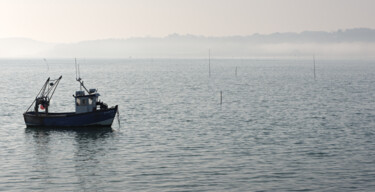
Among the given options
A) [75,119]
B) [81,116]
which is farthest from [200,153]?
[75,119]

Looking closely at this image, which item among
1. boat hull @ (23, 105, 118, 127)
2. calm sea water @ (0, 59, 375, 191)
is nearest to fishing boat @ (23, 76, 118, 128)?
boat hull @ (23, 105, 118, 127)

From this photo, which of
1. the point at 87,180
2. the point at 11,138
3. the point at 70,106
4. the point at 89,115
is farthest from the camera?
the point at 70,106

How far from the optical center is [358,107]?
79.7 metres

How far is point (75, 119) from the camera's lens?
5681cm

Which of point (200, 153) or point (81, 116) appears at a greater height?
point (81, 116)

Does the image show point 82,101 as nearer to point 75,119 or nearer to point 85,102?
point 85,102

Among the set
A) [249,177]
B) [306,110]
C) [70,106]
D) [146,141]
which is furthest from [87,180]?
[70,106]

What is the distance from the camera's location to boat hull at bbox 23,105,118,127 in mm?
56812

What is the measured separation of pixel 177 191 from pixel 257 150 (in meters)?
14.1

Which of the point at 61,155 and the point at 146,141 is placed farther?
the point at 146,141

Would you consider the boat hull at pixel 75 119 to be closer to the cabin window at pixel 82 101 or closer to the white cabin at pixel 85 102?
the white cabin at pixel 85 102

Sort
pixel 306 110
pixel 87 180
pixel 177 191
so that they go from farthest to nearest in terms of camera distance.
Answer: pixel 306 110, pixel 87 180, pixel 177 191

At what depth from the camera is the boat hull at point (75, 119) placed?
5681cm

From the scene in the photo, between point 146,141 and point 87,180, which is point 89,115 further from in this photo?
point 87,180
